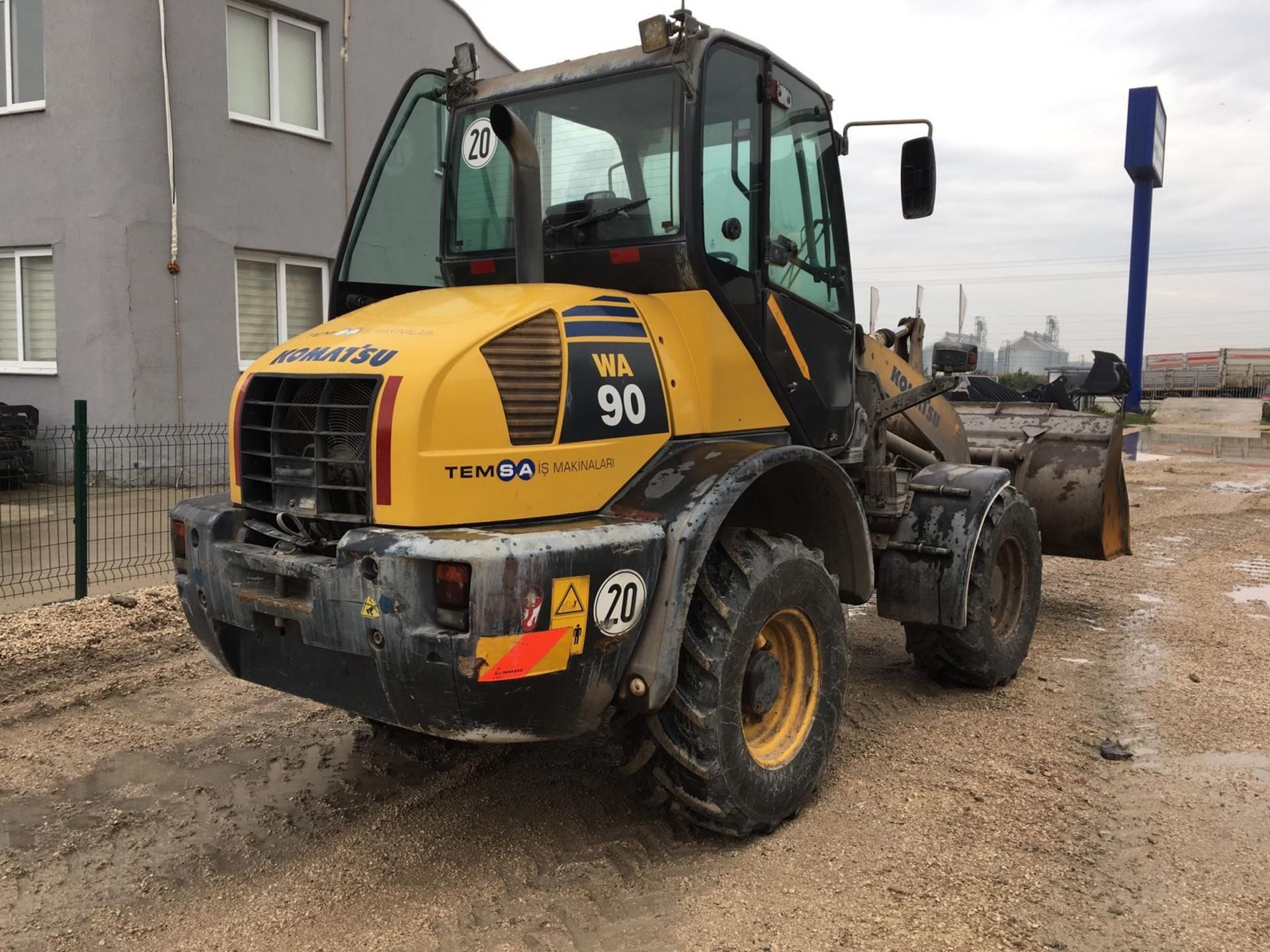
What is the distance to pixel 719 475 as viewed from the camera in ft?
11.3

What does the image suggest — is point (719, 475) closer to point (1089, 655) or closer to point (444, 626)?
point (444, 626)

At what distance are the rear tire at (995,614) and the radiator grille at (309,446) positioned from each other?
9.70ft

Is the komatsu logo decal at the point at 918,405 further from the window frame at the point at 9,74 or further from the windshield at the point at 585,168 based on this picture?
the window frame at the point at 9,74

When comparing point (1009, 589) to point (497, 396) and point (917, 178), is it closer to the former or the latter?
point (917, 178)

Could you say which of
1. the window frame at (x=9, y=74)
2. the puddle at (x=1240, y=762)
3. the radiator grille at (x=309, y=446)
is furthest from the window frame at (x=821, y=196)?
the window frame at (x=9, y=74)

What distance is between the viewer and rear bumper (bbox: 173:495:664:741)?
2.88 meters

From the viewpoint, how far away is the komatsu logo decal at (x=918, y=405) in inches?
217

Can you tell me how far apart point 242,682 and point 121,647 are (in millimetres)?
858

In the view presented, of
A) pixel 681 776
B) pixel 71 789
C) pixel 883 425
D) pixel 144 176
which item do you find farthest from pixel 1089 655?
pixel 144 176

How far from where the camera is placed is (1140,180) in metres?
22.4

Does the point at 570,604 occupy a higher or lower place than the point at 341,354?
lower

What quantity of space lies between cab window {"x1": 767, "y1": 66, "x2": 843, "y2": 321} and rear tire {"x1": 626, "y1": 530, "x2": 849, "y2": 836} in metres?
1.20

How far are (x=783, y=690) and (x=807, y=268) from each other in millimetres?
1751

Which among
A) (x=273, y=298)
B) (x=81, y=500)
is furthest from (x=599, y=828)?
(x=273, y=298)
